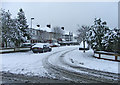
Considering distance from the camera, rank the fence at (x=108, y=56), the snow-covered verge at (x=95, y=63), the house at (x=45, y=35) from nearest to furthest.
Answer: the snow-covered verge at (x=95, y=63), the fence at (x=108, y=56), the house at (x=45, y=35)

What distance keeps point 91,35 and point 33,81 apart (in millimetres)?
12272

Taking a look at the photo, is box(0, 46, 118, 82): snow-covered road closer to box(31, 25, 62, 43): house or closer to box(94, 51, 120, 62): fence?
box(94, 51, 120, 62): fence

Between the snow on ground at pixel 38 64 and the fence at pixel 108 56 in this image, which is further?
the fence at pixel 108 56

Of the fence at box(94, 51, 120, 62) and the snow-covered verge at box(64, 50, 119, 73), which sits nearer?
the snow-covered verge at box(64, 50, 119, 73)

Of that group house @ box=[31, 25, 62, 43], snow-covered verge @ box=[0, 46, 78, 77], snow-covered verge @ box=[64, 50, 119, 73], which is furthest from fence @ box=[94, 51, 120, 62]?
house @ box=[31, 25, 62, 43]

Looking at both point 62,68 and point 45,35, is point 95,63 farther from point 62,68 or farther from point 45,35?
point 45,35

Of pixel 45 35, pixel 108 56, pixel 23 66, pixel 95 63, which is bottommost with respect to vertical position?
pixel 95 63

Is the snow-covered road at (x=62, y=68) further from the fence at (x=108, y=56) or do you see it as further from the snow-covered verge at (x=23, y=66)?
the fence at (x=108, y=56)

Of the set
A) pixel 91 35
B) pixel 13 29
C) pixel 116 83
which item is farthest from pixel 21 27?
pixel 116 83

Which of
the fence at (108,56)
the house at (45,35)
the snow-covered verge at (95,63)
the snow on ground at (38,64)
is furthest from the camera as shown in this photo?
the house at (45,35)

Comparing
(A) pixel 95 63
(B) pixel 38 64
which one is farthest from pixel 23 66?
(A) pixel 95 63

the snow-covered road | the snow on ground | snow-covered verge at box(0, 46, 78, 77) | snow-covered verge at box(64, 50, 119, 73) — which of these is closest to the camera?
the snow-covered road

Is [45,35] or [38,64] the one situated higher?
[45,35]

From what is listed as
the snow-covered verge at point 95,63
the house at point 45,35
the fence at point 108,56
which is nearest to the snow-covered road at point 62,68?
the snow-covered verge at point 95,63
